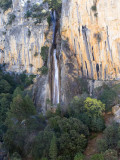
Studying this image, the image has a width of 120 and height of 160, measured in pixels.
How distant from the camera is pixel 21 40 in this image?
31984 millimetres

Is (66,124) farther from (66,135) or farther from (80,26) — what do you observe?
(80,26)

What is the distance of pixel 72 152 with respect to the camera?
1359cm

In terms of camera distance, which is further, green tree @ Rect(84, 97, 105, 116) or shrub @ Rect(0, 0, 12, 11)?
shrub @ Rect(0, 0, 12, 11)

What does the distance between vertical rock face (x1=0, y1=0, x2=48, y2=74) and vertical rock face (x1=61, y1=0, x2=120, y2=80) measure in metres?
6.39

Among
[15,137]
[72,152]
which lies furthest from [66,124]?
[15,137]

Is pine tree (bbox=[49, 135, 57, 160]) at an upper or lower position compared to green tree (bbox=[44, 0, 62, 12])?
lower

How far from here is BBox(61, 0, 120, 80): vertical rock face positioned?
2089 centimetres

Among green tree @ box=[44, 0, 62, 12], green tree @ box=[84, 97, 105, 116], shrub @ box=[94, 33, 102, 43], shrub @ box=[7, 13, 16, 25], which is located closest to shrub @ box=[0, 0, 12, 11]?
shrub @ box=[7, 13, 16, 25]

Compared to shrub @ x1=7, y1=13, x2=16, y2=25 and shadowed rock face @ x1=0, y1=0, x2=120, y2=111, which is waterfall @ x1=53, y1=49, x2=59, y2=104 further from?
shrub @ x1=7, y1=13, x2=16, y2=25

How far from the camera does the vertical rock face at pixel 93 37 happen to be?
20.9m

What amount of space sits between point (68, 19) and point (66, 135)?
56.1 feet

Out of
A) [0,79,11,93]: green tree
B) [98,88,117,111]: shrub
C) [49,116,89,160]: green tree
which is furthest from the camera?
[0,79,11,93]: green tree

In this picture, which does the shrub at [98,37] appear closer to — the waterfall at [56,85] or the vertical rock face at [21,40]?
the waterfall at [56,85]

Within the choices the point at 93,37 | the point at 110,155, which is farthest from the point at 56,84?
the point at 110,155
